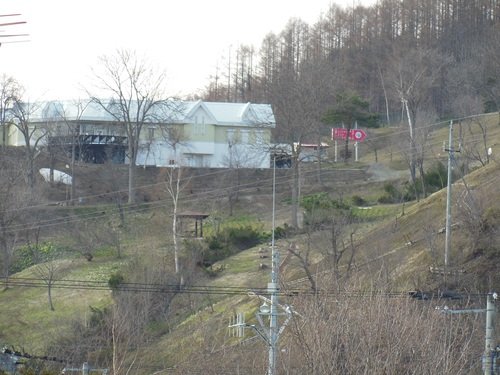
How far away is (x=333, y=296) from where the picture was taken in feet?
76.7

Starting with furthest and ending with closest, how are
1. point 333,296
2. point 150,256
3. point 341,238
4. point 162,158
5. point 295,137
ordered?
1. point 162,158
2. point 295,137
3. point 150,256
4. point 341,238
5. point 333,296

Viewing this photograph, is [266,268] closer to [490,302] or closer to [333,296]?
[333,296]

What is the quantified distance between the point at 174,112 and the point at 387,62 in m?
20.5

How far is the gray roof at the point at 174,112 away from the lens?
194 feet

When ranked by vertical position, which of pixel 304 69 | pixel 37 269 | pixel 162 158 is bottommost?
pixel 37 269

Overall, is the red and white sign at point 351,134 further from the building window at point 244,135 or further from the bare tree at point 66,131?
the bare tree at point 66,131

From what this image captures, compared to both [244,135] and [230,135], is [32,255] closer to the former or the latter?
[230,135]

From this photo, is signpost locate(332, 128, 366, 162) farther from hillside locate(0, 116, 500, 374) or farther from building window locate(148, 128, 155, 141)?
building window locate(148, 128, 155, 141)

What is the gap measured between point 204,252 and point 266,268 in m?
3.64

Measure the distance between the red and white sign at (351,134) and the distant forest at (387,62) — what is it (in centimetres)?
145

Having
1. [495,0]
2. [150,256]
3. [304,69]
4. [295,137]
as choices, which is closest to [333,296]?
Answer: [150,256]

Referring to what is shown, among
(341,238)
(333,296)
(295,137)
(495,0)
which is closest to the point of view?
(333,296)

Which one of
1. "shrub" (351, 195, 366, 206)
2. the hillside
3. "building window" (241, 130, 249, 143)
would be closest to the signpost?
"building window" (241, 130, 249, 143)

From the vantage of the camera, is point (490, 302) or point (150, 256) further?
point (150, 256)
